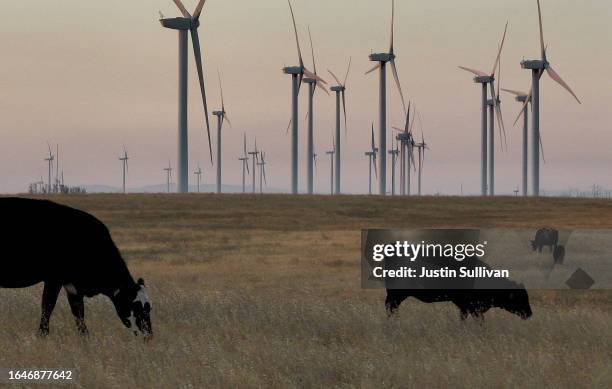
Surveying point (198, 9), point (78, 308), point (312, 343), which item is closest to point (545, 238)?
point (312, 343)

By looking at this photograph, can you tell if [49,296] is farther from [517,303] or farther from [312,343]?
[517,303]

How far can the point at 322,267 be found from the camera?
1366 inches

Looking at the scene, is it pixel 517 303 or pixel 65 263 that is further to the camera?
pixel 517 303

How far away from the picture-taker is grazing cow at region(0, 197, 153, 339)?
13.0 metres

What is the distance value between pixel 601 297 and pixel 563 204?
50.6m

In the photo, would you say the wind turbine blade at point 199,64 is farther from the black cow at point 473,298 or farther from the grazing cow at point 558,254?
the black cow at point 473,298

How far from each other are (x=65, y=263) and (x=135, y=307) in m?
1.25

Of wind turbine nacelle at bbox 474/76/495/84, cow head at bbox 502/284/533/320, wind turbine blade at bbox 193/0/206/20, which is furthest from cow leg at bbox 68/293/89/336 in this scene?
wind turbine nacelle at bbox 474/76/495/84

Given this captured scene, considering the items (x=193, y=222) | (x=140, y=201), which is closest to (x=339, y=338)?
(x=193, y=222)

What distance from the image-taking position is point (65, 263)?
42.9 feet

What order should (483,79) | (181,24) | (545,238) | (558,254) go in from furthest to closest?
(483,79) < (181,24) < (545,238) < (558,254)

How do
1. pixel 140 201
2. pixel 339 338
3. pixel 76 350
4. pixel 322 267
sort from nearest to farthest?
pixel 76 350 → pixel 339 338 → pixel 322 267 → pixel 140 201

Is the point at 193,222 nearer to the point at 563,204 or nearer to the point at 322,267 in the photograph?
the point at 322,267

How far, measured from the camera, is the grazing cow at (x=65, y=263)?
13031 millimetres
